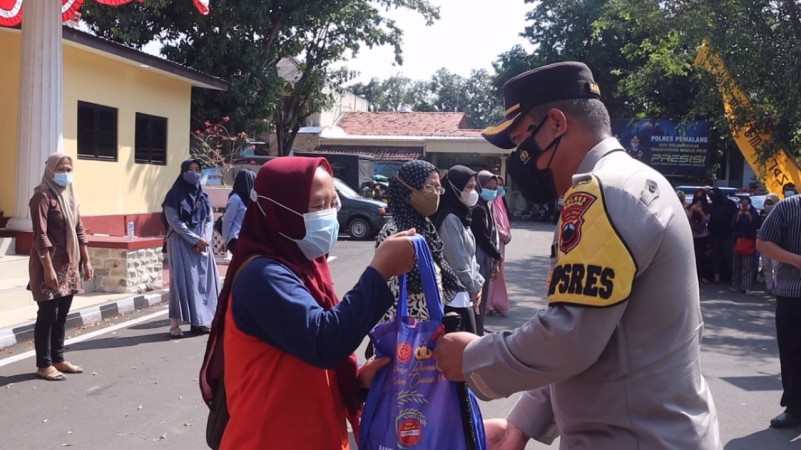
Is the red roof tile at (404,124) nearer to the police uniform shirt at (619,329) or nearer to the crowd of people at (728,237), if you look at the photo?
the crowd of people at (728,237)

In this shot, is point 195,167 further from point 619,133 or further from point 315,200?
point 619,133

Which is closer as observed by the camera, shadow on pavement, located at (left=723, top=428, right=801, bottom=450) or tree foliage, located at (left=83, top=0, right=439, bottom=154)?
shadow on pavement, located at (left=723, top=428, right=801, bottom=450)

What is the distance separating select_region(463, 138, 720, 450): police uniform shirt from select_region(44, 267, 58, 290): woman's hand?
17.5 ft

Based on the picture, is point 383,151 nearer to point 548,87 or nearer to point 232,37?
point 232,37

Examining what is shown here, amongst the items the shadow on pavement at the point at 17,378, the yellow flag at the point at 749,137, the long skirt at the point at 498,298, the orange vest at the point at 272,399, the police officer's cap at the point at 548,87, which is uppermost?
the yellow flag at the point at 749,137

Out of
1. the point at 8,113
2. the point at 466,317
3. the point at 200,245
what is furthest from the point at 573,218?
the point at 8,113

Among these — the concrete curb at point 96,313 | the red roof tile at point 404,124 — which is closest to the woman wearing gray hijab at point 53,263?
the concrete curb at point 96,313

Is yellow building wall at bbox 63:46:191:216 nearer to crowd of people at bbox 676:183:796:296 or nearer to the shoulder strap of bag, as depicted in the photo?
crowd of people at bbox 676:183:796:296

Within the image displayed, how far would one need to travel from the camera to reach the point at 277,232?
2301mm

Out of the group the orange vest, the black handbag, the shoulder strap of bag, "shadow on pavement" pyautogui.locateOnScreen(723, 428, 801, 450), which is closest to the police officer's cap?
the shoulder strap of bag

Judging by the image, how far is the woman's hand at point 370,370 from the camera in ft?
7.54

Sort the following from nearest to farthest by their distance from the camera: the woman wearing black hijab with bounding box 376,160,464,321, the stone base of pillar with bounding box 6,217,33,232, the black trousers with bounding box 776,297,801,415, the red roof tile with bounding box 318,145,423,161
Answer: the woman wearing black hijab with bounding box 376,160,464,321 → the black trousers with bounding box 776,297,801,415 → the stone base of pillar with bounding box 6,217,33,232 → the red roof tile with bounding box 318,145,423,161

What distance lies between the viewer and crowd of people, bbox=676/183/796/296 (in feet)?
42.8

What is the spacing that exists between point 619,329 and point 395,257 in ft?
2.39
